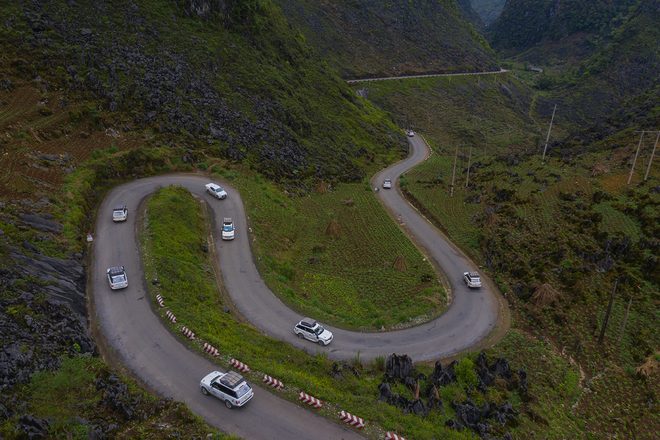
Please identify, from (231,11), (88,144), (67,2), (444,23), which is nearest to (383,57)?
(444,23)

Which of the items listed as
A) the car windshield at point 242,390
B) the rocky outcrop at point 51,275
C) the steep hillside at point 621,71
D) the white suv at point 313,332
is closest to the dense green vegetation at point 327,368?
the white suv at point 313,332

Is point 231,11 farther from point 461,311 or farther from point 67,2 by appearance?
point 461,311

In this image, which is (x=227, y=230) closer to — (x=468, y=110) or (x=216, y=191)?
(x=216, y=191)

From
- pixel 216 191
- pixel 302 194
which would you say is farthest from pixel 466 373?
pixel 302 194

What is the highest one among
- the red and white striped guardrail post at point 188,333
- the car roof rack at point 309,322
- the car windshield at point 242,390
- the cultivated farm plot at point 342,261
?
the car windshield at point 242,390

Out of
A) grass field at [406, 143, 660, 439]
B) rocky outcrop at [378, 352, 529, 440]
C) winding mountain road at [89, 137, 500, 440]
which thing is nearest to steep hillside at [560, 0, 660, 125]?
grass field at [406, 143, 660, 439]

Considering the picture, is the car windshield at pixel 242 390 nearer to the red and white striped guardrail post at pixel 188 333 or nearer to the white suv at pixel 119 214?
the red and white striped guardrail post at pixel 188 333

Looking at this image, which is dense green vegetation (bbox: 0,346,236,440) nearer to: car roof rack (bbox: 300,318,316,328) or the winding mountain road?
the winding mountain road
